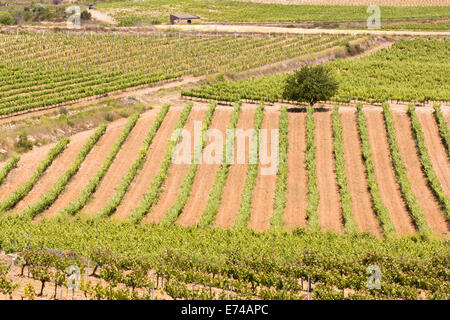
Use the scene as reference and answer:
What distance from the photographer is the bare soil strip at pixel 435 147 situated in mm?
47156

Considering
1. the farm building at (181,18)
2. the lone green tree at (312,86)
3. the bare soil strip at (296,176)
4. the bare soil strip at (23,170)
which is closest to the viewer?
the bare soil strip at (296,176)

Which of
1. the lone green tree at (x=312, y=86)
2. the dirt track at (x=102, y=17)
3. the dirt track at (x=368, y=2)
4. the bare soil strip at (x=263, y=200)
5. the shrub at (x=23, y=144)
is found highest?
the dirt track at (x=368, y=2)

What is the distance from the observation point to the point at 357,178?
4734 cm

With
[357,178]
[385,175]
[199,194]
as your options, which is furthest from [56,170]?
[385,175]

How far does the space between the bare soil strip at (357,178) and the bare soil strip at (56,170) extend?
23520mm

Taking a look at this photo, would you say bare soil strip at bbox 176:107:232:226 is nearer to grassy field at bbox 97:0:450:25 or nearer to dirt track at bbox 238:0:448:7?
grassy field at bbox 97:0:450:25

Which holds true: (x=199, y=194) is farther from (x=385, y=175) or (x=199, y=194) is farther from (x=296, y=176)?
(x=385, y=175)

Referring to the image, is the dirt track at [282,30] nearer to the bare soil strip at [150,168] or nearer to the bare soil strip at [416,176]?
the bare soil strip at [150,168]

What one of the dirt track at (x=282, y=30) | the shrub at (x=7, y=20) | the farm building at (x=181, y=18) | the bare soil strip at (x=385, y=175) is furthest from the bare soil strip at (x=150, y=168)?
the shrub at (x=7, y=20)

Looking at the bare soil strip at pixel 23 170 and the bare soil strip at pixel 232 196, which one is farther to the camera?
the bare soil strip at pixel 23 170

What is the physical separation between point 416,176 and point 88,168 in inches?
1063

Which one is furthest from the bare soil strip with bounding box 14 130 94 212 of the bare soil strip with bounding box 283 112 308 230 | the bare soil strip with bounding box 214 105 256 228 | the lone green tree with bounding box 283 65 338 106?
the lone green tree with bounding box 283 65 338 106

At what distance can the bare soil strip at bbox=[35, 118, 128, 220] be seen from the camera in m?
43.6

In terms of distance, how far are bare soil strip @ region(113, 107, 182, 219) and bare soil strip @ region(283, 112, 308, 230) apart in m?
11.2
